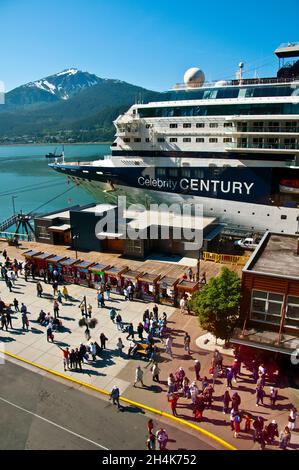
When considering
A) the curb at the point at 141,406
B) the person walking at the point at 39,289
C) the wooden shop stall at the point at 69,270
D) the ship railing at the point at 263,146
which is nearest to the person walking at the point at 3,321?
the curb at the point at 141,406

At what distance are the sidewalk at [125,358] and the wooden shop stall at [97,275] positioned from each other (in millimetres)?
883

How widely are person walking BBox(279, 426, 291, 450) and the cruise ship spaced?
80.3 feet

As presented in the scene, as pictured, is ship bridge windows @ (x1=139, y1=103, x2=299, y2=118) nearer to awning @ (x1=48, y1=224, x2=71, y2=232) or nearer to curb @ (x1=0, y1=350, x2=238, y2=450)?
awning @ (x1=48, y1=224, x2=71, y2=232)

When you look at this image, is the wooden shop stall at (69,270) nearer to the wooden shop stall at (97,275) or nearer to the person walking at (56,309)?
the wooden shop stall at (97,275)

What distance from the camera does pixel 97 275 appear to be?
92.4 ft

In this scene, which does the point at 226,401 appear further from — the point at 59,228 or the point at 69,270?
the point at 59,228

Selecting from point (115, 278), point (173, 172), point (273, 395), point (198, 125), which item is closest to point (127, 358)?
point (273, 395)

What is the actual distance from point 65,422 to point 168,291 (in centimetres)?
1205

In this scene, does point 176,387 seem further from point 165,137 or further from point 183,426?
point 165,137

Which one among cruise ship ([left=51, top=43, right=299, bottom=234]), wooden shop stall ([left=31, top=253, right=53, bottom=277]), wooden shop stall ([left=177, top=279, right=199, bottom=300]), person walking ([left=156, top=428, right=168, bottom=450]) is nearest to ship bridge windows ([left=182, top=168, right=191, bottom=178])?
cruise ship ([left=51, top=43, right=299, bottom=234])

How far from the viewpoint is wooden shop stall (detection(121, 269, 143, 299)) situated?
85.3 feet

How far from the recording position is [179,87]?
41.3 metres

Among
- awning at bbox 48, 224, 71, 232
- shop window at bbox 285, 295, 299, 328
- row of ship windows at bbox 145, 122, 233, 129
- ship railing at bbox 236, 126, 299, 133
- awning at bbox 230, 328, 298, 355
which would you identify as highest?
row of ship windows at bbox 145, 122, 233, 129
